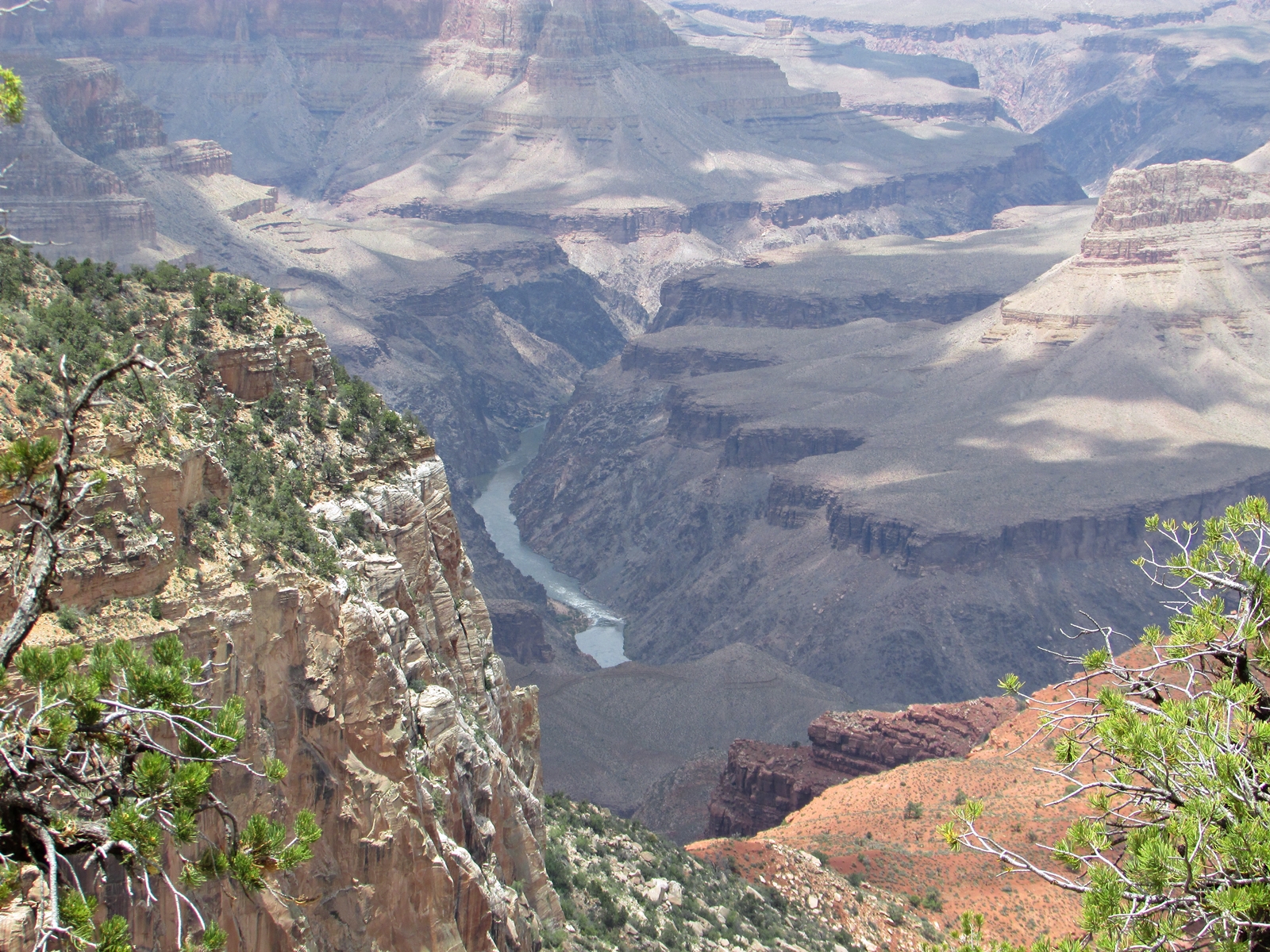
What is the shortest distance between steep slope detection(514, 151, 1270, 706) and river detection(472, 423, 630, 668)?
1975 mm

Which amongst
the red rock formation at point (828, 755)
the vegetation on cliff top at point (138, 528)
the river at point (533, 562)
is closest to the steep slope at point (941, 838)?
the red rock formation at point (828, 755)

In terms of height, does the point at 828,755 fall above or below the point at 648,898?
below

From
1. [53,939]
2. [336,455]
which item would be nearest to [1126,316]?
[336,455]

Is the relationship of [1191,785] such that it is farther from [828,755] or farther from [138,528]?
[828,755]

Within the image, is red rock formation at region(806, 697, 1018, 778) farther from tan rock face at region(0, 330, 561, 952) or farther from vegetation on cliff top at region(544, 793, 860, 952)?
tan rock face at region(0, 330, 561, 952)

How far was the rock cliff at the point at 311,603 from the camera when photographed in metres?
24.8

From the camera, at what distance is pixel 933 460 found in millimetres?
141500

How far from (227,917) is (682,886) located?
22889 millimetres

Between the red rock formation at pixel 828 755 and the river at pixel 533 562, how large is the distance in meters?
49.6

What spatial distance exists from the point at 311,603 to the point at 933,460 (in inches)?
4651

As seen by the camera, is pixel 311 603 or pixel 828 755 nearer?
pixel 311 603

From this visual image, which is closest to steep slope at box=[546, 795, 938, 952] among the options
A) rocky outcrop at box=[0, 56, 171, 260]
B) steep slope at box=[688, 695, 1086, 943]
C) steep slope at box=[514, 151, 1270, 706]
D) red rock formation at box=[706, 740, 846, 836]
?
steep slope at box=[688, 695, 1086, 943]

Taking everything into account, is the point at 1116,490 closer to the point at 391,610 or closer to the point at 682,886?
the point at 682,886

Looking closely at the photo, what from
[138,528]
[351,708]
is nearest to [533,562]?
[351,708]
